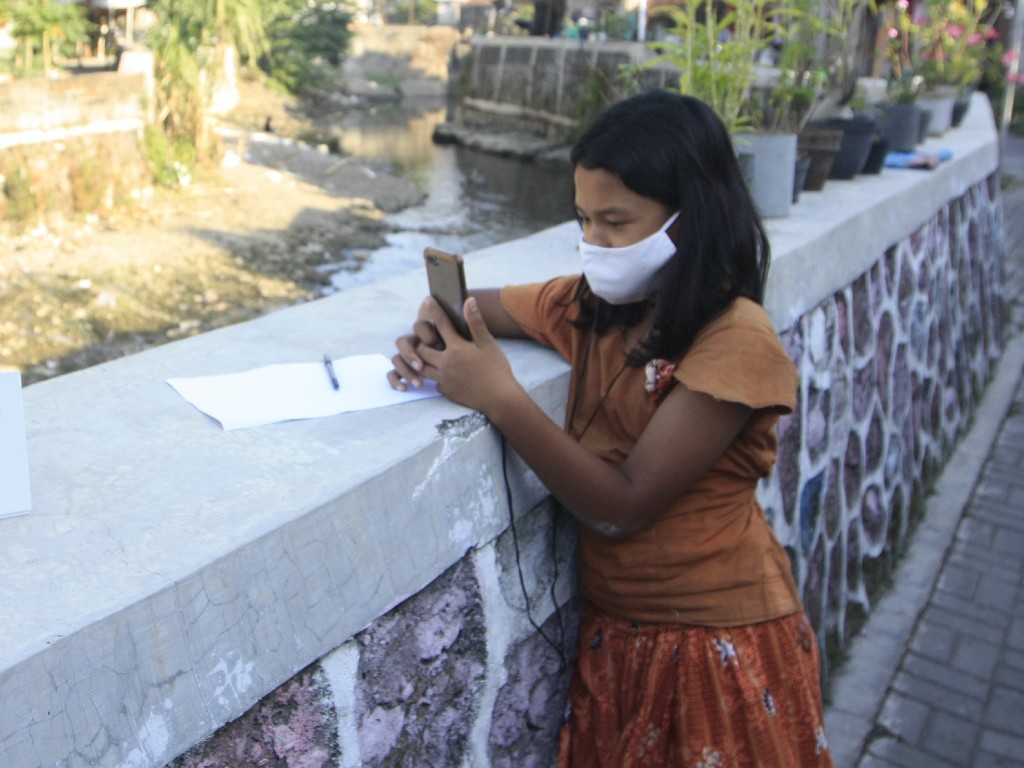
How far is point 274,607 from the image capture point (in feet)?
3.79

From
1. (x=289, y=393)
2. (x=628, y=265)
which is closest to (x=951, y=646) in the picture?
(x=628, y=265)

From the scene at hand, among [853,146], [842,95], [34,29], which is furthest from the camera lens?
[34,29]

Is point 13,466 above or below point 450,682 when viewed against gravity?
above

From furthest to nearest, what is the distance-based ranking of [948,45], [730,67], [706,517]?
1. [948,45]
2. [730,67]
3. [706,517]

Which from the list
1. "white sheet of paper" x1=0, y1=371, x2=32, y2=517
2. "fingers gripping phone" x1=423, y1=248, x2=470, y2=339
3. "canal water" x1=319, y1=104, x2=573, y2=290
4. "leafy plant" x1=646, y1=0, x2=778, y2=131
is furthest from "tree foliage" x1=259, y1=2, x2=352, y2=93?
"white sheet of paper" x1=0, y1=371, x2=32, y2=517

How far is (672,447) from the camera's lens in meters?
1.50

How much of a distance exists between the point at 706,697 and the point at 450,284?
737mm

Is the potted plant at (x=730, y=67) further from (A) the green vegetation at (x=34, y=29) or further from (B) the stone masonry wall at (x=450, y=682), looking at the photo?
(A) the green vegetation at (x=34, y=29)

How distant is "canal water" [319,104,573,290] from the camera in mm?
10516

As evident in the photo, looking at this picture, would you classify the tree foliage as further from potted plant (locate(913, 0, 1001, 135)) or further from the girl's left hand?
the girl's left hand

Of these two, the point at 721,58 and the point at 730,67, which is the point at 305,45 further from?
the point at 721,58

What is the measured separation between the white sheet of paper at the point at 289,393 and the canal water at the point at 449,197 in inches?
295

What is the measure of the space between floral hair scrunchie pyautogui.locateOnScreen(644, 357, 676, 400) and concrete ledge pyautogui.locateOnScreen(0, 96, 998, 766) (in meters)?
0.17

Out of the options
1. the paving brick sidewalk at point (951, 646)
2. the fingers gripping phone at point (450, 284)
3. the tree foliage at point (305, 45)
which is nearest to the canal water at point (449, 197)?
the tree foliage at point (305, 45)
